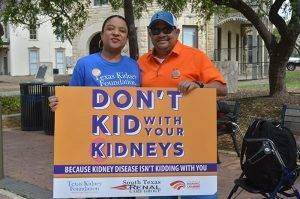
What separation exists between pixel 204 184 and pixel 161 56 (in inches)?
36.7

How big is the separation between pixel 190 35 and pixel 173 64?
2402 centimetres

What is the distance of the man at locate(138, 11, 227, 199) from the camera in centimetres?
350

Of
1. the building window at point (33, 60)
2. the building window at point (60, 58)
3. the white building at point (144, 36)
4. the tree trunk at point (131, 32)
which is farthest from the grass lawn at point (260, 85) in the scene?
the building window at point (33, 60)

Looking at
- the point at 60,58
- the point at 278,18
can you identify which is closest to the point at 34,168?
the point at 278,18

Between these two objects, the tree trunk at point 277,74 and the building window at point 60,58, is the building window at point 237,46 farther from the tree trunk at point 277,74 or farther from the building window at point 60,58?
the building window at point 60,58

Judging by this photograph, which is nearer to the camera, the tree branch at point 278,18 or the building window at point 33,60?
the tree branch at point 278,18

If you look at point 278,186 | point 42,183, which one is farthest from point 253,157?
point 42,183

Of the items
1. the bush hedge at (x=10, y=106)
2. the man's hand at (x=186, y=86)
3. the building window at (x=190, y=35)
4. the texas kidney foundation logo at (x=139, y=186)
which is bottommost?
the bush hedge at (x=10, y=106)

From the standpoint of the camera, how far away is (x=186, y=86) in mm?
3340

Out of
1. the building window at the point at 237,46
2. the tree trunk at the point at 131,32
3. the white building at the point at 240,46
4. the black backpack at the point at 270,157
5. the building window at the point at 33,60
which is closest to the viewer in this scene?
the black backpack at the point at 270,157

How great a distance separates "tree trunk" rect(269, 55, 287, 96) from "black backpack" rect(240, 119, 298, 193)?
9398mm

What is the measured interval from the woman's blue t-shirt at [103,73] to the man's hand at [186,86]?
358 millimetres

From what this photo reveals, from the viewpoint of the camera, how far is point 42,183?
21.5ft

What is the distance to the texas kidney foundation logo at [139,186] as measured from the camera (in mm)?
3432
